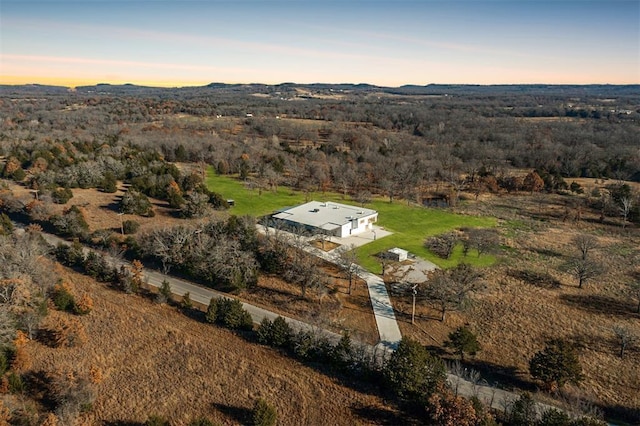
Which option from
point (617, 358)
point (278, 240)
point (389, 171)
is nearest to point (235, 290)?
point (278, 240)

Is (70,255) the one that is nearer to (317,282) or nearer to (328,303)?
(317,282)

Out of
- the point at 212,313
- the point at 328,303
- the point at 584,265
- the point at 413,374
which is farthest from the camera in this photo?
the point at 584,265

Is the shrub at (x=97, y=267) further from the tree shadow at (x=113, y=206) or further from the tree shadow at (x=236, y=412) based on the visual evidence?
the tree shadow at (x=236, y=412)

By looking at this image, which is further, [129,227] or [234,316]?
[129,227]

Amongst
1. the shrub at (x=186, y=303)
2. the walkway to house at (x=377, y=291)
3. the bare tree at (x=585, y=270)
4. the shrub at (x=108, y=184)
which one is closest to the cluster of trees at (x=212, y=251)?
the shrub at (x=186, y=303)

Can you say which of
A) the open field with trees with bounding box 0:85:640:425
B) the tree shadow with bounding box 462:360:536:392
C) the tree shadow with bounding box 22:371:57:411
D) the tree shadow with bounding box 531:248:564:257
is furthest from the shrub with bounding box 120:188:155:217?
the tree shadow with bounding box 531:248:564:257

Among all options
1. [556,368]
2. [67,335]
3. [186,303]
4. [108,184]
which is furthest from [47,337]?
[108,184]
